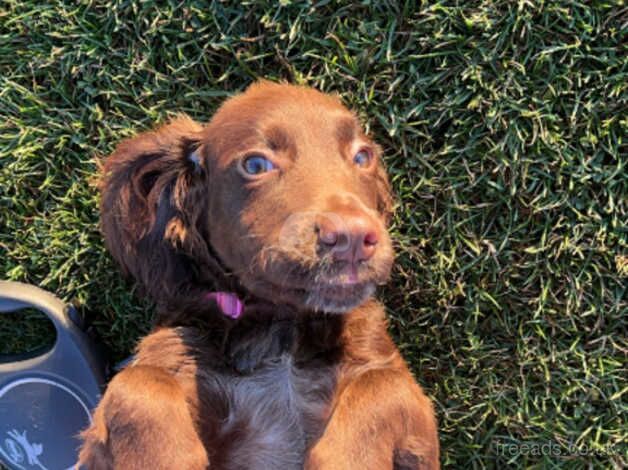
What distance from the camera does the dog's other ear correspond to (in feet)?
8.81

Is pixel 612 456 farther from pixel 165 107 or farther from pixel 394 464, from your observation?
pixel 165 107

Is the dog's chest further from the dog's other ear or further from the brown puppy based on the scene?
the dog's other ear

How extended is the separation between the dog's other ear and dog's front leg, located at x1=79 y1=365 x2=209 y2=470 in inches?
19.2

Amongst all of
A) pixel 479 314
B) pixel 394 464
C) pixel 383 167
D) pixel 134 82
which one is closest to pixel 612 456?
pixel 479 314

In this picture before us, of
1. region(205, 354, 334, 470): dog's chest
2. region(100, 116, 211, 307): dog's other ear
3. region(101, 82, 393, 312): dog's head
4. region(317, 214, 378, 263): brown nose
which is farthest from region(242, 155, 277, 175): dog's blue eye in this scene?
region(205, 354, 334, 470): dog's chest

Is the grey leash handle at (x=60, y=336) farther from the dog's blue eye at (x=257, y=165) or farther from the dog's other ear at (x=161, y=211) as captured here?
the dog's blue eye at (x=257, y=165)

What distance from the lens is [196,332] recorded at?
265 centimetres

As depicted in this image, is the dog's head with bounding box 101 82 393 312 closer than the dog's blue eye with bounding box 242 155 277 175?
Yes

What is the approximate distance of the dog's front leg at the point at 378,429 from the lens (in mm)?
2268

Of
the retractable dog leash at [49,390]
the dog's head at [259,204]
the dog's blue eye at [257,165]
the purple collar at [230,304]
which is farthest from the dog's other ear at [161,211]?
the retractable dog leash at [49,390]

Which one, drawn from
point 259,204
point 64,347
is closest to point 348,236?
point 259,204

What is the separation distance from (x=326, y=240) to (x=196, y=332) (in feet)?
2.79

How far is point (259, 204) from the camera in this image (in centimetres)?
238

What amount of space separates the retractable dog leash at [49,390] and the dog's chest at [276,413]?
101 centimetres
